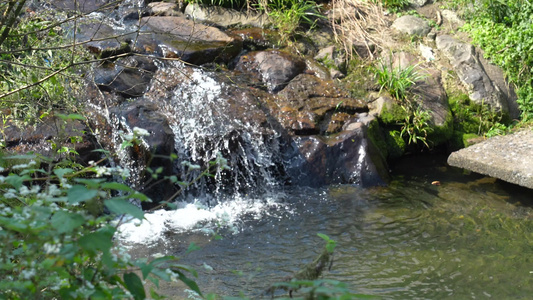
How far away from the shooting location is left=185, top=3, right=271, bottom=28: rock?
26.4ft

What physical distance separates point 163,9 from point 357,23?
2.84 m

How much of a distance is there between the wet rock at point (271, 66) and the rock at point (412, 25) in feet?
5.81

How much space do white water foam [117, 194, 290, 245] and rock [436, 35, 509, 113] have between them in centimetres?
327

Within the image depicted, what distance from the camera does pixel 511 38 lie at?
24.7 ft

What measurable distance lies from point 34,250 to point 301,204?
418 cm

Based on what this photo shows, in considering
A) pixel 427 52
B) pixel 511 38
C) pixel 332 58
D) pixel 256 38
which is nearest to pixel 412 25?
pixel 427 52

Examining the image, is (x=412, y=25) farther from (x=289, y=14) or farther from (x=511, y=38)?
(x=289, y=14)

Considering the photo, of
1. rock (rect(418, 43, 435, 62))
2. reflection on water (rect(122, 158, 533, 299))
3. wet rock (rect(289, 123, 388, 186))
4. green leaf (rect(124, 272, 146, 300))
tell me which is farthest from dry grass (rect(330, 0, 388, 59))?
green leaf (rect(124, 272, 146, 300))

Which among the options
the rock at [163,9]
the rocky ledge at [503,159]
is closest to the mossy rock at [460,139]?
the rocky ledge at [503,159]

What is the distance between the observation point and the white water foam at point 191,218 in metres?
4.91

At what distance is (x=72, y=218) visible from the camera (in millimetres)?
1513

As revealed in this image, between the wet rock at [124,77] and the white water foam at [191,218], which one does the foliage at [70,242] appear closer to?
the white water foam at [191,218]

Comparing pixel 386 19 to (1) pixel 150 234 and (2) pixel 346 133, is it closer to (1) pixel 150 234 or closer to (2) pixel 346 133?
(2) pixel 346 133

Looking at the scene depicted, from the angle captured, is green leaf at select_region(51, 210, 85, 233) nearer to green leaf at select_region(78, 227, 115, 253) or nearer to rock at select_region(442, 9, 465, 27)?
green leaf at select_region(78, 227, 115, 253)
